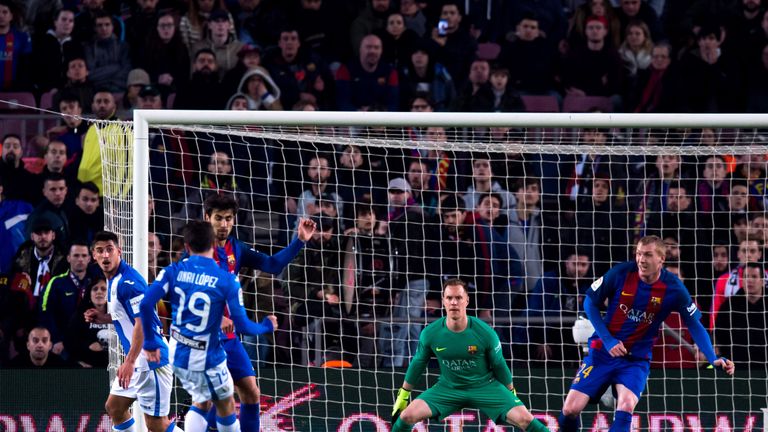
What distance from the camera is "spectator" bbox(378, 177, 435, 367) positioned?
1057 cm

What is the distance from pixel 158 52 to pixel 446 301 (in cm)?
537

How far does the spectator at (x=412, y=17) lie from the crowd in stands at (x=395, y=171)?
0.02 meters

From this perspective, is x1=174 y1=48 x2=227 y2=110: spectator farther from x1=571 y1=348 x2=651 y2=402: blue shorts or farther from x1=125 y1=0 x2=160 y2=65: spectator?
x1=571 y1=348 x2=651 y2=402: blue shorts

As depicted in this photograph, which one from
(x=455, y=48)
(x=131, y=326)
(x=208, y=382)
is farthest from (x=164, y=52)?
(x=208, y=382)

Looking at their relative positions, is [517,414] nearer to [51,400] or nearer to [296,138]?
[296,138]

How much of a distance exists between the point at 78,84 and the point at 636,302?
20.4ft

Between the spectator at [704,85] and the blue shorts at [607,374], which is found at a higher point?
the spectator at [704,85]

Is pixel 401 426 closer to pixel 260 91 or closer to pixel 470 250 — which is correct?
pixel 470 250

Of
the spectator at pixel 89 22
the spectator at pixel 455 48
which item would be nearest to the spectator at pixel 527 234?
the spectator at pixel 455 48

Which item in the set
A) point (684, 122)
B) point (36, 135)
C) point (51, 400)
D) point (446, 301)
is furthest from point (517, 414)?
point (36, 135)

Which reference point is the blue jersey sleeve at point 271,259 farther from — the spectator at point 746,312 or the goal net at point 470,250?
the spectator at point 746,312

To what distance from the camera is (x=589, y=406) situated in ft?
33.0

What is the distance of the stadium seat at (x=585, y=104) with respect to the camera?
1261cm

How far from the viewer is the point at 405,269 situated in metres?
10.9
